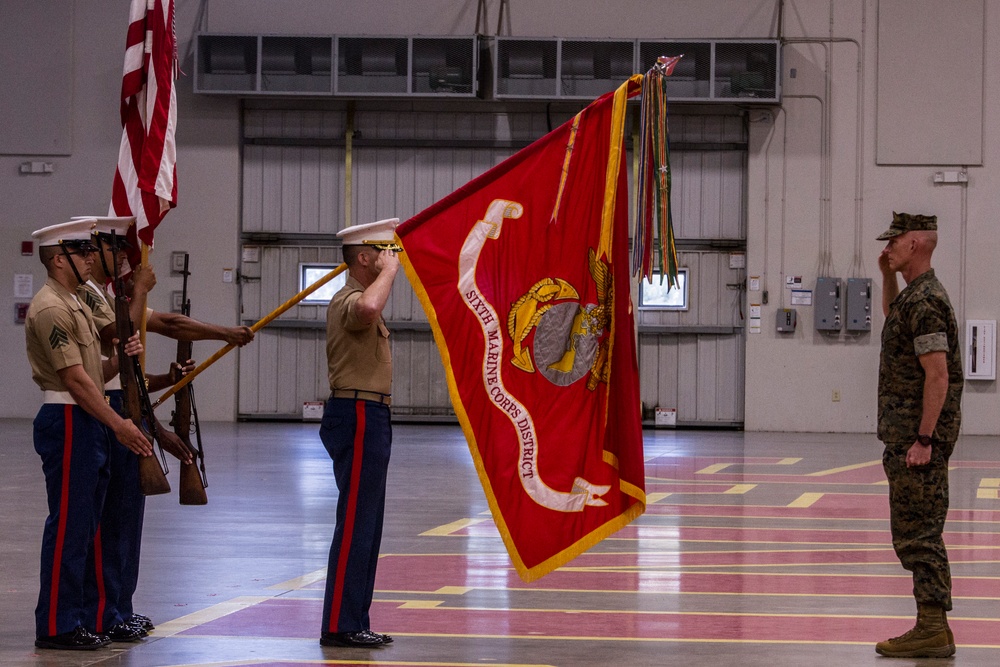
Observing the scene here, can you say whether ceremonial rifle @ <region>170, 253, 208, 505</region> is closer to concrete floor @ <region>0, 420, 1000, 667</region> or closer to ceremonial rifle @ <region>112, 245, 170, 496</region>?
ceremonial rifle @ <region>112, 245, 170, 496</region>

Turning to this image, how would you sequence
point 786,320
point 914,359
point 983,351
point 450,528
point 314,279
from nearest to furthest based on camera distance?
point 914,359
point 450,528
point 983,351
point 786,320
point 314,279

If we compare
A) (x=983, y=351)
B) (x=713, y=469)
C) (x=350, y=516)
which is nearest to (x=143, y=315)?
(x=350, y=516)

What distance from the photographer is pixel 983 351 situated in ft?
67.9

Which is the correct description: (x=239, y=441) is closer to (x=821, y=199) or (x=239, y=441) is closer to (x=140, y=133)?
(x=821, y=199)

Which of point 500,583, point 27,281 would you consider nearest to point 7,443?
point 27,281

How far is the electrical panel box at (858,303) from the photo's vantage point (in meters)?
20.7

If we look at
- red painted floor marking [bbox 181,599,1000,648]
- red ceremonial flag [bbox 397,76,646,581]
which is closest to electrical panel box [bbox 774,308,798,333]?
red painted floor marking [bbox 181,599,1000,648]

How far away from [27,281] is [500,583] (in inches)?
660

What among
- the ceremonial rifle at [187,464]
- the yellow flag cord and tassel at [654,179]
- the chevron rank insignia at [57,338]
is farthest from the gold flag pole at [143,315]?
the yellow flag cord and tassel at [654,179]

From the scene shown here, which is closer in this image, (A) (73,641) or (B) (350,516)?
(A) (73,641)

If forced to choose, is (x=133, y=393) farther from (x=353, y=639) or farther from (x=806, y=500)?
(x=806, y=500)

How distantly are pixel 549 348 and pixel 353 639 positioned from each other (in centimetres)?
165

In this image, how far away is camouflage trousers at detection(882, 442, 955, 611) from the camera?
5.90m

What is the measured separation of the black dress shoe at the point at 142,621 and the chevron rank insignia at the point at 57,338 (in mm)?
1441
